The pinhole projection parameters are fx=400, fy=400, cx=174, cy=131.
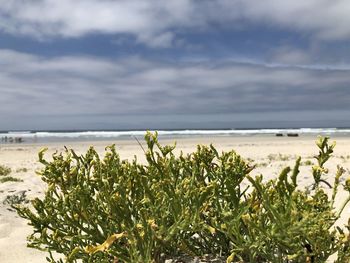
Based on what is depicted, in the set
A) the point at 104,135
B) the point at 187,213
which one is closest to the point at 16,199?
the point at 187,213

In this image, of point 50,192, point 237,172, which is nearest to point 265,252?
point 237,172

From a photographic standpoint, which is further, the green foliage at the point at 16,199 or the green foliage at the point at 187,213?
the green foliage at the point at 16,199

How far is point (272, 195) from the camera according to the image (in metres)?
2.39

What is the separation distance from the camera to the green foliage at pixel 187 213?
2.05 m

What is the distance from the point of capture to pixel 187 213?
2.22 m

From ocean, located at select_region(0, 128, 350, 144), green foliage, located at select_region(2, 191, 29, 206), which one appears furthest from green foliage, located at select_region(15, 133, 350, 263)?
ocean, located at select_region(0, 128, 350, 144)

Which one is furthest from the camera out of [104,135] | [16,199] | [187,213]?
[104,135]

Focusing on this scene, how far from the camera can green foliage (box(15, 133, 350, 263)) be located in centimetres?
205

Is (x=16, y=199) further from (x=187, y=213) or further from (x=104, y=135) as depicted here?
(x=104, y=135)

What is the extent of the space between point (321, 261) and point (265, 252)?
0.30 m

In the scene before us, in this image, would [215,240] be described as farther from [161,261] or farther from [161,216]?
[161,216]

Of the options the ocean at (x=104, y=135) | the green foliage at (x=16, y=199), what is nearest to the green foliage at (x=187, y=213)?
the green foliage at (x=16, y=199)

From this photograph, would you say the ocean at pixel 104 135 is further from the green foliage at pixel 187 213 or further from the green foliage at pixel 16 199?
the green foliage at pixel 187 213

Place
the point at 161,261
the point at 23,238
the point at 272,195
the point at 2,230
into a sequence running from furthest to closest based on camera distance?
the point at 2,230 → the point at 23,238 → the point at 161,261 → the point at 272,195
